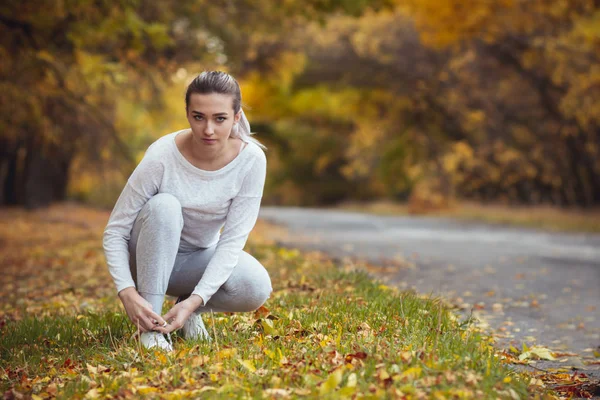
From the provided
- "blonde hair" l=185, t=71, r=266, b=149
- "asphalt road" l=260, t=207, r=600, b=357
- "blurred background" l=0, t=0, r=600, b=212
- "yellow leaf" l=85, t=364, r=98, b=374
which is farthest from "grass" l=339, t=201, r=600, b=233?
"yellow leaf" l=85, t=364, r=98, b=374

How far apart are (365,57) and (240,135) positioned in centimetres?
1900

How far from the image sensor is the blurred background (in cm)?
936

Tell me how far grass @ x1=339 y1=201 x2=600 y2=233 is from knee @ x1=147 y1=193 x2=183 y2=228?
1350 cm

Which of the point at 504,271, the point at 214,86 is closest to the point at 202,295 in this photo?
the point at 214,86

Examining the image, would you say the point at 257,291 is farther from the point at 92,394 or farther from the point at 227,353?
the point at 92,394

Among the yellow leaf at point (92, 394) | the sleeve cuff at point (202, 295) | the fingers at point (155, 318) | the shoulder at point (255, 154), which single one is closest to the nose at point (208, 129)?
the shoulder at point (255, 154)

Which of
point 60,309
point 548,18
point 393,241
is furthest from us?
point 548,18

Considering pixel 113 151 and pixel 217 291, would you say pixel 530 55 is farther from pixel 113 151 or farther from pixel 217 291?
pixel 217 291

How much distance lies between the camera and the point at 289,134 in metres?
38.3

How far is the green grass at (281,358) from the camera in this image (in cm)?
304

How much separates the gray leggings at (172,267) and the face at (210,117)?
0.37 metres

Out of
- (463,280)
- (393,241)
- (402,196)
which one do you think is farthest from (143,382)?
(402,196)

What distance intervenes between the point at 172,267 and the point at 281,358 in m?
0.89

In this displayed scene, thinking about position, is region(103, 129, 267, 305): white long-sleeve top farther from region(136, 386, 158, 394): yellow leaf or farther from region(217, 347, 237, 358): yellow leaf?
region(136, 386, 158, 394): yellow leaf
